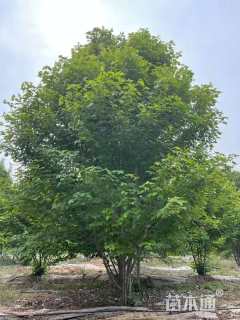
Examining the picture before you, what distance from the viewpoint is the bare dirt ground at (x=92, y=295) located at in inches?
212

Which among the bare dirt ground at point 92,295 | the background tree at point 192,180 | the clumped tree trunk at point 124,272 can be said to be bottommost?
the bare dirt ground at point 92,295

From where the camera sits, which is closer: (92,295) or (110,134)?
(110,134)

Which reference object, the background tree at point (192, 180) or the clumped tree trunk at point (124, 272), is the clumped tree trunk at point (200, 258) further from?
the background tree at point (192, 180)

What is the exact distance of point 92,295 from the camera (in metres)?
7.36

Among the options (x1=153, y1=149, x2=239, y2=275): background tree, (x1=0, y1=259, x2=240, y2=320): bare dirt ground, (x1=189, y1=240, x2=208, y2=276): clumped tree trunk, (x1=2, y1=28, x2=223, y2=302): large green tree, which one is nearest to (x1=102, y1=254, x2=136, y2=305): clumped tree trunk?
(x1=2, y1=28, x2=223, y2=302): large green tree

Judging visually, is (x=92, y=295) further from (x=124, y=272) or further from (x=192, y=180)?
(x=192, y=180)

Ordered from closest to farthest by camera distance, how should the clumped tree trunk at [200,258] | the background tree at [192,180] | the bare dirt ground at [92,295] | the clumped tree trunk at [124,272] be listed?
1. the background tree at [192,180]
2. the bare dirt ground at [92,295]
3. the clumped tree trunk at [124,272]
4. the clumped tree trunk at [200,258]

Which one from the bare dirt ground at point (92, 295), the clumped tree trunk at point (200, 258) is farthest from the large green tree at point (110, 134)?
the clumped tree trunk at point (200, 258)

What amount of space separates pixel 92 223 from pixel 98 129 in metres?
1.42

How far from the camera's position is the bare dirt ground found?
5387 millimetres

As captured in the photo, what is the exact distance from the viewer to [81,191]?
5129 mm

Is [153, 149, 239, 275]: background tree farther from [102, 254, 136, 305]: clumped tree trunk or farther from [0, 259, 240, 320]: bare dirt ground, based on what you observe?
[0, 259, 240, 320]: bare dirt ground

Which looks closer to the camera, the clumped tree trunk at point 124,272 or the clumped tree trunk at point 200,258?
the clumped tree trunk at point 124,272

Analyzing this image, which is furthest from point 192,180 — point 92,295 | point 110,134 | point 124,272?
point 92,295
